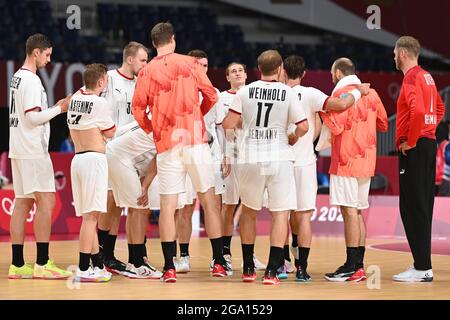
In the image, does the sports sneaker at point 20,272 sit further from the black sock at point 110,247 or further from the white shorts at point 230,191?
the white shorts at point 230,191

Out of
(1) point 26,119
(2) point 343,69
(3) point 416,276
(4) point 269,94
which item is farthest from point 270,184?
(1) point 26,119

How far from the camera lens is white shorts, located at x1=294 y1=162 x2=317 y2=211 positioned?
34.2 feet

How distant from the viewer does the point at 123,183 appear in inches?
420

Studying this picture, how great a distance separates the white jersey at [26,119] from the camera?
10336 mm

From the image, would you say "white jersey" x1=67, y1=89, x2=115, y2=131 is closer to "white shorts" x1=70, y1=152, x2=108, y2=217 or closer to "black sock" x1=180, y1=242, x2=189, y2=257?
"white shorts" x1=70, y1=152, x2=108, y2=217

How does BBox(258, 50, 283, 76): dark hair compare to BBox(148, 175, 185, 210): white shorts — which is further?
BBox(148, 175, 185, 210): white shorts

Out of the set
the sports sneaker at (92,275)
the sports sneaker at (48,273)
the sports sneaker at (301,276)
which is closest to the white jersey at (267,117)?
the sports sneaker at (301,276)

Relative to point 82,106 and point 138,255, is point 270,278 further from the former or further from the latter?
point 82,106

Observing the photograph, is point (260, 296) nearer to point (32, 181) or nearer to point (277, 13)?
point (32, 181)

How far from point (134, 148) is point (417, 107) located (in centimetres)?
306

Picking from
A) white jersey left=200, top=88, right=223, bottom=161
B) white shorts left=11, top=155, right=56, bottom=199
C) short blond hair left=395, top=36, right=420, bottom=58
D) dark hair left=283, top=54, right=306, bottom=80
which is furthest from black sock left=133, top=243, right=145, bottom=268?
short blond hair left=395, top=36, right=420, bottom=58

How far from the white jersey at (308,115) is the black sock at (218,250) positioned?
1161 mm

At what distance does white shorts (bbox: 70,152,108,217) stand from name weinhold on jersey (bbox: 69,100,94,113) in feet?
1.43

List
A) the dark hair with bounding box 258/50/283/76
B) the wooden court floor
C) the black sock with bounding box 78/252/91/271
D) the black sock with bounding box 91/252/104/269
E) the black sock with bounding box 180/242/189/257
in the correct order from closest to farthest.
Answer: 1. the wooden court floor
2. the dark hair with bounding box 258/50/283/76
3. the black sock with bounding box 78/252/91/271
4. the black sock with bounding box 91/252/104/269
5. the black sock with bounding box 180/242/189/257
